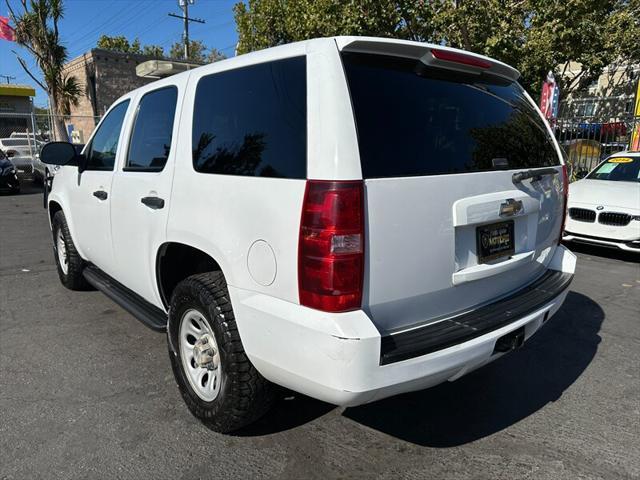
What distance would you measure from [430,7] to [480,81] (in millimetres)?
11805

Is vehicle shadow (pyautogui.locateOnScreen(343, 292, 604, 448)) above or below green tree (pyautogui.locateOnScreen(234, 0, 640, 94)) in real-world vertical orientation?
below

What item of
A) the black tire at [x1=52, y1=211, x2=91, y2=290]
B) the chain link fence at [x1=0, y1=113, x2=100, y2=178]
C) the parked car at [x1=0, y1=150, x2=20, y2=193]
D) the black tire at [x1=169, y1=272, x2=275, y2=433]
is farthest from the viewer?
the chain link fence at [x1=0, y1=113, x2=100, y2=178]

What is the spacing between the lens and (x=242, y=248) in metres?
2.18

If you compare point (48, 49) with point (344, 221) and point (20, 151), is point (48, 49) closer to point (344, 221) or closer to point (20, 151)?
point (20, 151)

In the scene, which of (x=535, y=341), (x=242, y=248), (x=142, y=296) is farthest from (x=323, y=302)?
(x=535, y=341)

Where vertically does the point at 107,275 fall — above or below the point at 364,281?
below

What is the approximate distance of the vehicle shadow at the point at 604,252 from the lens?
268 inches

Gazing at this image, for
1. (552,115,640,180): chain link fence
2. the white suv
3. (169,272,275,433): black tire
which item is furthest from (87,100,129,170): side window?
(552,115,640,180): chain link fence

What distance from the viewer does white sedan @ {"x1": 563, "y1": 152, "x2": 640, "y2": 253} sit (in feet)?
20.8

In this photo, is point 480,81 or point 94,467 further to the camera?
point 480,81

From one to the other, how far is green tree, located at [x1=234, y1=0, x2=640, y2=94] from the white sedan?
20.2 ft

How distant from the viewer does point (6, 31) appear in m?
20.3

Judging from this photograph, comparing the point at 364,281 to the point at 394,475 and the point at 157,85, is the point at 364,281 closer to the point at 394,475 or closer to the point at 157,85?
the point at 394,475

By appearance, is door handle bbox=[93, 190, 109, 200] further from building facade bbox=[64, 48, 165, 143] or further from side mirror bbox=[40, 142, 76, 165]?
building facade bbox=[64, 48, 165, 143]
